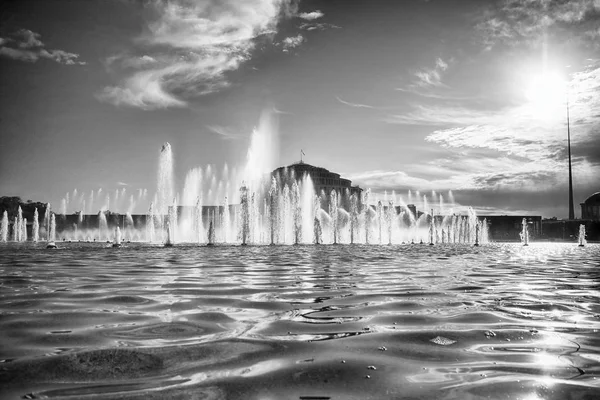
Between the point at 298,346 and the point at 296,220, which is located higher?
the point at 296,220

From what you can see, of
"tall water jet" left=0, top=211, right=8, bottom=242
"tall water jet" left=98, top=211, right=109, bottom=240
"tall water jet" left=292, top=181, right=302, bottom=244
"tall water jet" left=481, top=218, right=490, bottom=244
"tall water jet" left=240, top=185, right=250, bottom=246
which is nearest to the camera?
"tall water jet" left=240, top=185, right=250, bottom=246

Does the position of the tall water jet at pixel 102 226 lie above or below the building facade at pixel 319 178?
below

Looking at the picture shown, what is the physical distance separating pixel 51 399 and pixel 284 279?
9050 mm

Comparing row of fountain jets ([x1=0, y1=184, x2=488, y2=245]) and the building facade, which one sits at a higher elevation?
the building facade

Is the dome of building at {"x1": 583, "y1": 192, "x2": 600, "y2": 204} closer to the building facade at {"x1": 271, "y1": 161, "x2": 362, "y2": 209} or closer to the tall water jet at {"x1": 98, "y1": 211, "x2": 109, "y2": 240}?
the building facade at {"x1": 271, "y1": 161, "x2": 362, "y2": 209}

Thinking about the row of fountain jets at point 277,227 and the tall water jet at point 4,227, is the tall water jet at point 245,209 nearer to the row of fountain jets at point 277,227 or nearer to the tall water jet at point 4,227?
the row of fountain jets at point 277,227

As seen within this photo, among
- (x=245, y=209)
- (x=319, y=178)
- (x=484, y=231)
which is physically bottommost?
(x=484, y=231)

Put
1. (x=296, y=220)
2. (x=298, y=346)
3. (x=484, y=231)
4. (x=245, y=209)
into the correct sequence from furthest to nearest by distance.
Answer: (x=484, y=231) < (x=296, y=220) < (x=245, y=209) < (x=298, y=346)

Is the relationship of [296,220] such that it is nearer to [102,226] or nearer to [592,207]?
[102,226]

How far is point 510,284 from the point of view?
10836 millimetres

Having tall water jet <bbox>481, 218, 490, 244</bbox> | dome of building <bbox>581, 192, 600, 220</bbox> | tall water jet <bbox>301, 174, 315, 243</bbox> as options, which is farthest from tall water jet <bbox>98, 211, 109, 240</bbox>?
dome of building <bbox>581, 192, 600, 220</bbox>

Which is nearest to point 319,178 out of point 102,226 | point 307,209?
point 307,209

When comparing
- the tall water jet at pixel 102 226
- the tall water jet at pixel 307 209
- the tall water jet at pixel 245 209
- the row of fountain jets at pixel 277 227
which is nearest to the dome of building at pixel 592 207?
the row of fountain jets at pixel 277 227

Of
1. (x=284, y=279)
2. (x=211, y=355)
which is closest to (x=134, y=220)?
(x=284, y=279)
